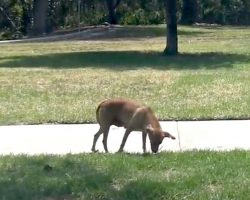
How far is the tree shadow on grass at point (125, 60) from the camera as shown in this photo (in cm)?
2153

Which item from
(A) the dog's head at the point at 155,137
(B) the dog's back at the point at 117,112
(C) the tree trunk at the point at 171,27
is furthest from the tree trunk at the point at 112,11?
(A) the dog's head at the point at 155,137

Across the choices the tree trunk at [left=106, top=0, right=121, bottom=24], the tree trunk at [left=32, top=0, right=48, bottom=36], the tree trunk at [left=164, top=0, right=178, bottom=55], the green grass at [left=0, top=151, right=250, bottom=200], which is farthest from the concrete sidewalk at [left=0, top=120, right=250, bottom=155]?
the tree trunk at [left=106, top=0, right=121, bottom=24]

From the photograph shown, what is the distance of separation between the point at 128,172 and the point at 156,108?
216 inches

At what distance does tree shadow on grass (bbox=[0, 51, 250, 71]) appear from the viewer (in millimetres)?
21531

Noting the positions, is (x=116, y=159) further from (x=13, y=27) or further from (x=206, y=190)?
(x=13, y=27)

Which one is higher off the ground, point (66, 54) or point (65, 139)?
point (65, 139)

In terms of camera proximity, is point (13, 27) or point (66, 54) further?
point (13, 27)

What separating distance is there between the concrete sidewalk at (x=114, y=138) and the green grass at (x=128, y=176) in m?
1.03

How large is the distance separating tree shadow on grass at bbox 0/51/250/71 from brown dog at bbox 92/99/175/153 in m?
11.0

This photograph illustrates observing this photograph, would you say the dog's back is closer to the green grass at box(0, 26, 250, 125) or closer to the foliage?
the green grass at box(0, 26, 250, 125)

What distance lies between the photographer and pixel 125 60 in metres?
23.7

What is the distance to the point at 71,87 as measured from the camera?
16.6m

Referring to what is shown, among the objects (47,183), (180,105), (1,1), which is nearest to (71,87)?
(180,105)

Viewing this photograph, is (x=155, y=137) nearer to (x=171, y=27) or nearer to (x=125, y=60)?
(x=125, y=60)
